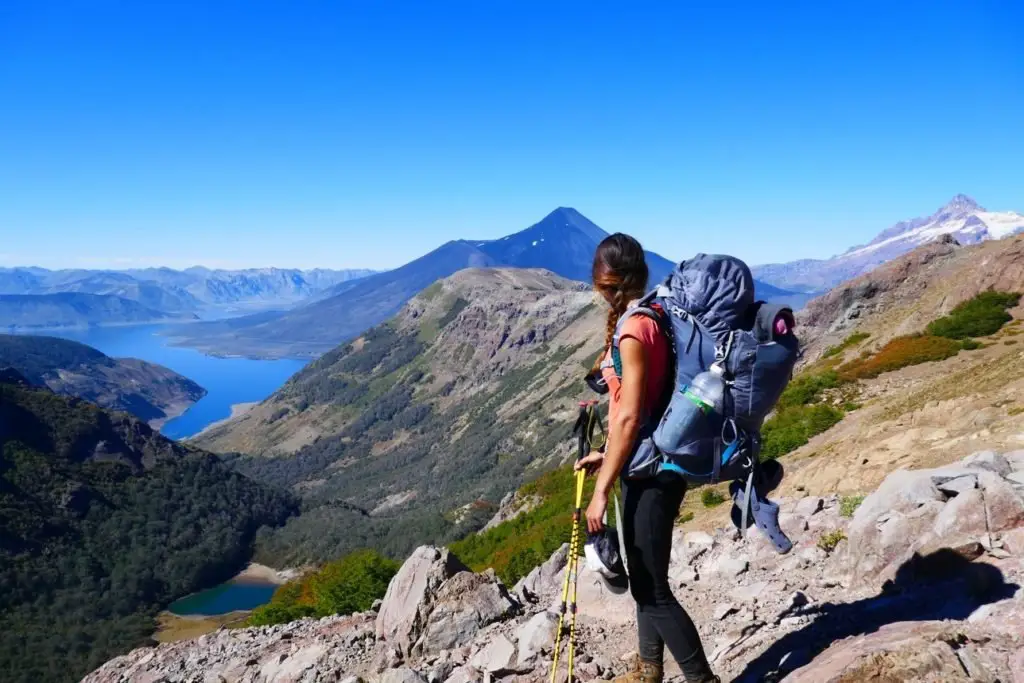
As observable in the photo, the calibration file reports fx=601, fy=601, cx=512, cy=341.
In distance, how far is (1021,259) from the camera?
2888 cm

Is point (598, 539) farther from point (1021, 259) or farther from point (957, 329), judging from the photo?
point (1021, 259)

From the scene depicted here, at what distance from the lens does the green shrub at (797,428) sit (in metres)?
17.8

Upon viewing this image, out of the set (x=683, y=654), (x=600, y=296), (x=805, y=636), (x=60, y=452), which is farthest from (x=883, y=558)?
(x=60, y=452)

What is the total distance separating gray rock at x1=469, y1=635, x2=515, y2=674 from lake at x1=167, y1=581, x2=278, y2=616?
128890mm

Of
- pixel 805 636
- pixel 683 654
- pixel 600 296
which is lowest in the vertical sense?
pixel 805 636

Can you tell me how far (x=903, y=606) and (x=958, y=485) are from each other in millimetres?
2128

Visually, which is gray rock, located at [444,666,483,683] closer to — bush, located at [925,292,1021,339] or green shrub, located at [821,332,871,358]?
bush, located at [925,292,1021,339]

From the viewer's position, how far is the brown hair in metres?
4.45

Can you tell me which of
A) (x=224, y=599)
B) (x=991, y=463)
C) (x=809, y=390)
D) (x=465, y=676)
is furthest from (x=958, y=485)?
(x=224, y=599)

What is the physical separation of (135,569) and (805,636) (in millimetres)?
150529

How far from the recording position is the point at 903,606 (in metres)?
5.90

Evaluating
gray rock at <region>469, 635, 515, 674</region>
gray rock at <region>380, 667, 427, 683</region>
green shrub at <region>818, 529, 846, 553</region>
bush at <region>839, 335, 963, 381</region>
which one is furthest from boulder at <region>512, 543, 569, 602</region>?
bush at <region>839, 335, 963, 381</region>

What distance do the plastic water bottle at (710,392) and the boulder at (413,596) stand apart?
7.74 meters

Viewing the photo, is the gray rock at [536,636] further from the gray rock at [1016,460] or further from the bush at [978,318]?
the bush at [978,318]
